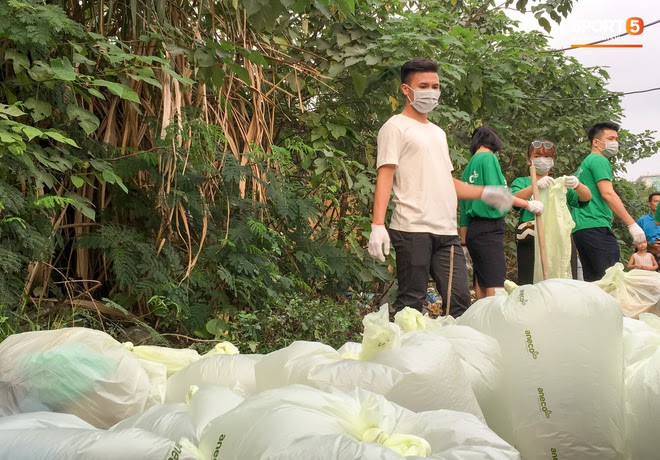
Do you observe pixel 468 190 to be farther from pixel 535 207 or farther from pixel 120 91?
pixel 120 91

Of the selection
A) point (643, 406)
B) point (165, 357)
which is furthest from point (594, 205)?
point (165, 357)

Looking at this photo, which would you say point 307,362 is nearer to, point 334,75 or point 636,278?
point 636,278

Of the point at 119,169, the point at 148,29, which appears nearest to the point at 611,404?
the point at 119,169

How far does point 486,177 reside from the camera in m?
5.64

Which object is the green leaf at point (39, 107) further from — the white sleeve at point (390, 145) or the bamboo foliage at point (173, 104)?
the white sleeve at point (390, 145)

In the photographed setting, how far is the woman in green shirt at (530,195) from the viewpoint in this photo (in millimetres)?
6051

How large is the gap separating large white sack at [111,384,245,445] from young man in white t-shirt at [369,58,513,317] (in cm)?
264

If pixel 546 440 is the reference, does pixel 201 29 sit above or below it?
above

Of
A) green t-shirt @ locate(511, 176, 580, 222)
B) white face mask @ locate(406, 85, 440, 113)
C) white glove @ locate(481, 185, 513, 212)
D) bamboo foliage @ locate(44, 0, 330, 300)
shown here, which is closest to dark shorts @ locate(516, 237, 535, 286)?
green t-shirt @ locate(511, 176, 580, 222)

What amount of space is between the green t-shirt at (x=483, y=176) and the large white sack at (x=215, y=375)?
314 centimetres

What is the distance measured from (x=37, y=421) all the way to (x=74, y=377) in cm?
60

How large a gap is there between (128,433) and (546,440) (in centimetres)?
146

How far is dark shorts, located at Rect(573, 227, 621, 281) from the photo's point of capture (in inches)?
237

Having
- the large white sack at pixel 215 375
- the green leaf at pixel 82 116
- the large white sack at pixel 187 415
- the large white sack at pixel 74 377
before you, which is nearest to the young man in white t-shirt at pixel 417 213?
the green leaf at pixel 82 116
